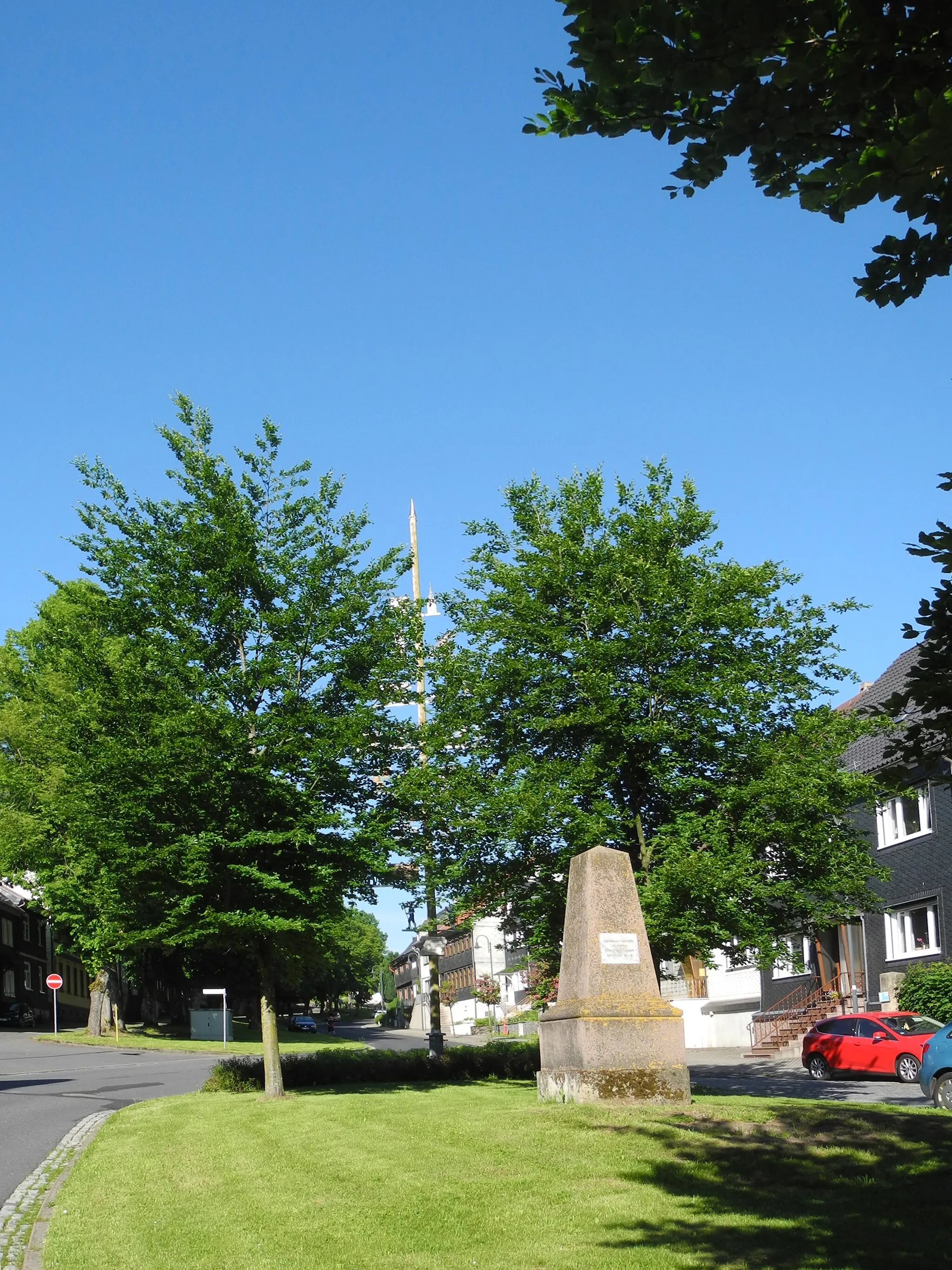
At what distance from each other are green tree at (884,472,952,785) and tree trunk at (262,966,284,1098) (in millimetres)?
16680

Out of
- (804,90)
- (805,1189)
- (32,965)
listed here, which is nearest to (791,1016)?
(805,1189)

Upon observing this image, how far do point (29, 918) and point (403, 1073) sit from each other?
2069 inches

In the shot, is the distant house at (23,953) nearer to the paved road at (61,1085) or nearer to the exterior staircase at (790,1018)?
the paved road at (61,1085)

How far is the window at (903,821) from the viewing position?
32250 millimetres

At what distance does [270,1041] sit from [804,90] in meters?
19.1

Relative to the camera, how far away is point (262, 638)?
2128 centimetres

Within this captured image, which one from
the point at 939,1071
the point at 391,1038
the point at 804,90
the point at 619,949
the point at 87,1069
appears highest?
the point at 804,90

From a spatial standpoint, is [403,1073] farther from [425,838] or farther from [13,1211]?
[13,1211]

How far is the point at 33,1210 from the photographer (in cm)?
1005

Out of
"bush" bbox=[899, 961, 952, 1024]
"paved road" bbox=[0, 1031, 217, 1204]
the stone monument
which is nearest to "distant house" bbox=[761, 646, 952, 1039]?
"bush" bbox=[899, 961, 952, 1024]

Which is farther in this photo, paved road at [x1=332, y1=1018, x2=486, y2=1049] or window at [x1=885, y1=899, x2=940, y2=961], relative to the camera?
paved road at [x1=332, y1=1018, x2=486, y2=1049]

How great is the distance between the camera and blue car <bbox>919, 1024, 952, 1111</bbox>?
16625mm

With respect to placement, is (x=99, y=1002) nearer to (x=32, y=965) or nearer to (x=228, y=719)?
(x=32, y=965)

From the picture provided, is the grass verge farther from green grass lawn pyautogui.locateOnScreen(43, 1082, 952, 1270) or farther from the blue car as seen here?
green grass lawn pyautogui.locateOnScreen(43, 1082, 952, 1270)
